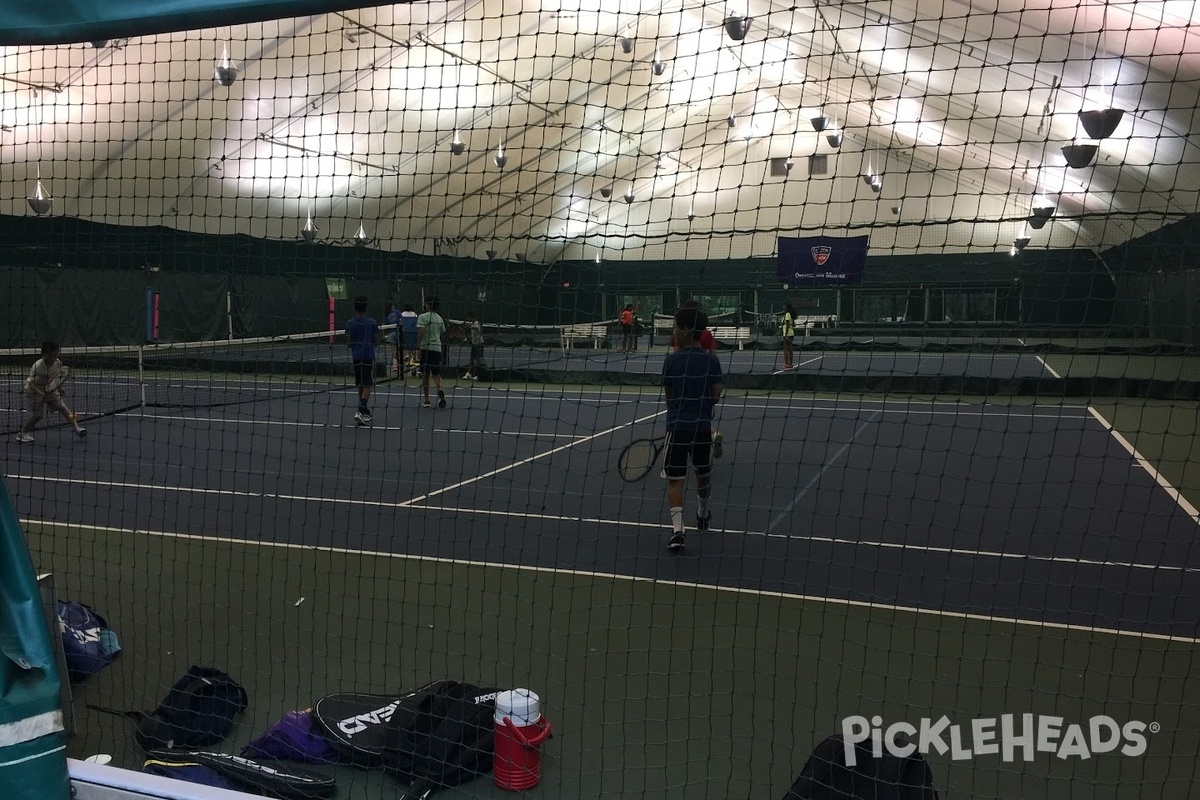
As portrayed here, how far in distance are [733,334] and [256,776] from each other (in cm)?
1322

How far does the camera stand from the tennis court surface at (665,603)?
3303mm

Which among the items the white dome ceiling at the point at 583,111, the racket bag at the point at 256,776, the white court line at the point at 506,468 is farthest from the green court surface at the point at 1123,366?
the racket bag at the point at 256,776

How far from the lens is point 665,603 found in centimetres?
454

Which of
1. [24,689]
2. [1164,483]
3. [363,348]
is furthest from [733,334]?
[24,689]

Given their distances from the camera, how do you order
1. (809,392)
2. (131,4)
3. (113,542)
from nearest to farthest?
(131,4) < (113,542) < (809,392)

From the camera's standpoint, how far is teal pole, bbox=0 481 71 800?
1.95 m

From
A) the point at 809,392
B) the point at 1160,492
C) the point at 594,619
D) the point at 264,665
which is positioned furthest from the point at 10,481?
the point at 809,392

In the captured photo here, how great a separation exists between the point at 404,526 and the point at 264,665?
2.26m

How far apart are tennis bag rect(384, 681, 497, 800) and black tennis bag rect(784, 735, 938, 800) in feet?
3.48

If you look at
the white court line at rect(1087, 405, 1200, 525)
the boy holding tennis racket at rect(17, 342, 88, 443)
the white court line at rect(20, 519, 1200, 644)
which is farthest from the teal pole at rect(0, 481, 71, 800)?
the boy holding tennis racket at rect(17, 342, 88, 443)

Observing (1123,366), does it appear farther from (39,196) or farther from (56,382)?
(39,196)

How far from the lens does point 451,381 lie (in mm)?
16844

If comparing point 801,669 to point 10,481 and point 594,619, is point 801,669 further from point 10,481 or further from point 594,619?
point 10,481

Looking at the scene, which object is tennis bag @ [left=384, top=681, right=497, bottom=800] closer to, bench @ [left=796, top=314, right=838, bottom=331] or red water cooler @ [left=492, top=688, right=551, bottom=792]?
red water cooler @ [left=492, top=688, right=551, bottom=792]
